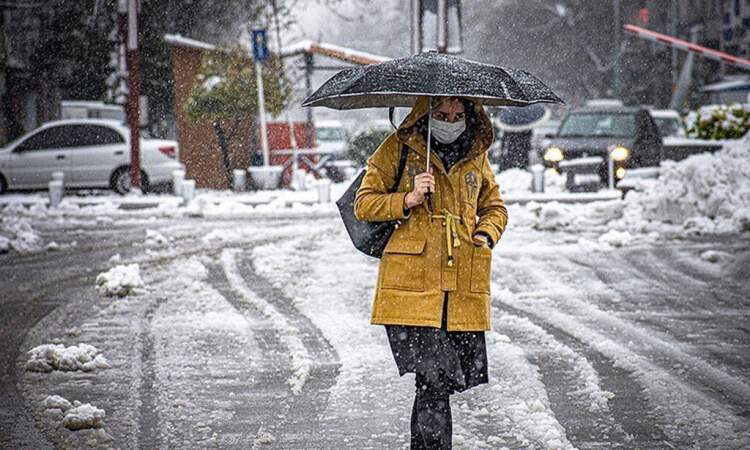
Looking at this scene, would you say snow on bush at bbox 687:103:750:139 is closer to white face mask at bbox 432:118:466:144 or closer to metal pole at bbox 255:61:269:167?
metal pole at bbox 255:61:269:167

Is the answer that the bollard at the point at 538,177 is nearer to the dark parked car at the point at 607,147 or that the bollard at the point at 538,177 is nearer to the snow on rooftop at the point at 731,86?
the dark parked car at the point at 607,147

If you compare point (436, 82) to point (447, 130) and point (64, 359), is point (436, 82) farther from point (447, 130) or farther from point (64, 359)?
point (64, 359)

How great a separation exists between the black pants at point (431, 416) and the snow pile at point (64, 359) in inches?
122

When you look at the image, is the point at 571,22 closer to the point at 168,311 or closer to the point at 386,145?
the point at 168,311

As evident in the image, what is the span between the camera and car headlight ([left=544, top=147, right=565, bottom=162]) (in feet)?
66.4

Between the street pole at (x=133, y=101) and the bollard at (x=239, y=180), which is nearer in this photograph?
the street pole at (x=133, y=101)

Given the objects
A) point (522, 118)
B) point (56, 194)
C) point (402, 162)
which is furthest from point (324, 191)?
point (402, 162)

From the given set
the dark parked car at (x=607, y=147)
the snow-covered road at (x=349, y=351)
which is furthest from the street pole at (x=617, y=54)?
the snow-covered road at (x=349, y=351)

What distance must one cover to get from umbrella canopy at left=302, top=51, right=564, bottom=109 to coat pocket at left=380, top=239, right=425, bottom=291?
0.61 metres

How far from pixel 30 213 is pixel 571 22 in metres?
36.5

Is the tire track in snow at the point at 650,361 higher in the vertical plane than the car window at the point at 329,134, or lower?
lower

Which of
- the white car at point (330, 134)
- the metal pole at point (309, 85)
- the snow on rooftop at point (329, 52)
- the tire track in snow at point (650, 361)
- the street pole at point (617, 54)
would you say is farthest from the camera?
the street pole at point (617, 54)

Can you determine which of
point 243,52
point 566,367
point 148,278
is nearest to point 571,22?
point 243,52

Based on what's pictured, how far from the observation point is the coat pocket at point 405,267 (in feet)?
14.6
